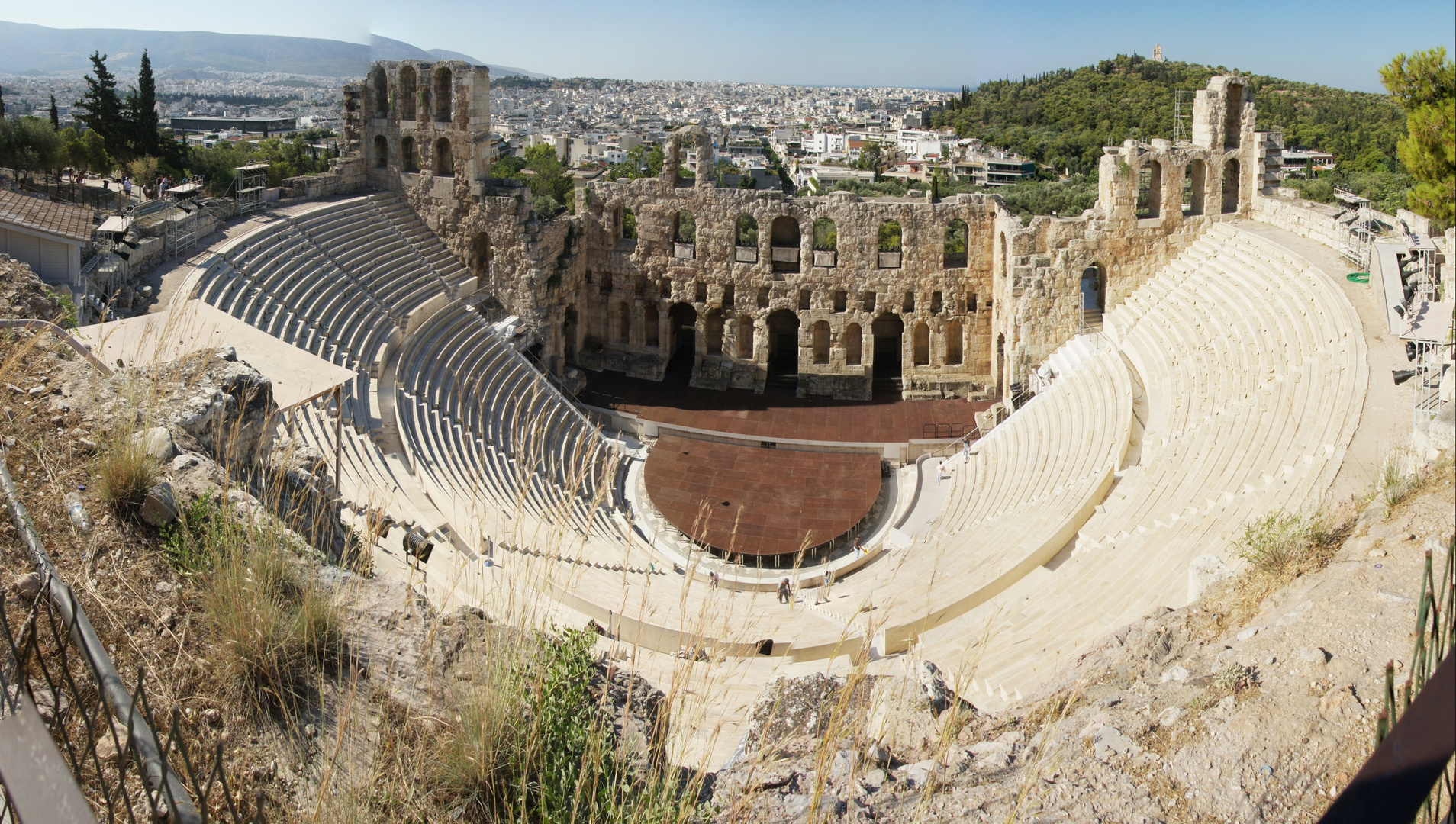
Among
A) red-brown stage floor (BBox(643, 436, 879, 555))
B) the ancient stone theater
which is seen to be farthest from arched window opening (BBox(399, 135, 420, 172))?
red-brown stage floor (BBox(643, 436, 879, 555))

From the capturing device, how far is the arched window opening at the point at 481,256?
2438 cm

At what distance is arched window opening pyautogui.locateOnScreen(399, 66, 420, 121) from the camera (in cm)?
2450

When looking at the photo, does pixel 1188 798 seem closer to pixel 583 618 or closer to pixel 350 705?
pixel 350 705

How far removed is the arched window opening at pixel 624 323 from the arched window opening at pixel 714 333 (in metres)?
2.14

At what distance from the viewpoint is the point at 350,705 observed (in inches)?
153

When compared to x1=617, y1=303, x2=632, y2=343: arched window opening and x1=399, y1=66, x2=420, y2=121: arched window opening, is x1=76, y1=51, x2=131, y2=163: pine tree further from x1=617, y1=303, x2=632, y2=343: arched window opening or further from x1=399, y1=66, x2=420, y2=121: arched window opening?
x1=617, y1=303, x2=632, y2=343: arched window opening

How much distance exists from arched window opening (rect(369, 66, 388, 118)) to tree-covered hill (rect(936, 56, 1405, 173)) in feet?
79.9

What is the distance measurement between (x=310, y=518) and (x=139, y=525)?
90.9 inches

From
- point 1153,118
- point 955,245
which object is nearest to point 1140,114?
point 1153,118

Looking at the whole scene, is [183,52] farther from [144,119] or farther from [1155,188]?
[1155,188]

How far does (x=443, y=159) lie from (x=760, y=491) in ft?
40.9

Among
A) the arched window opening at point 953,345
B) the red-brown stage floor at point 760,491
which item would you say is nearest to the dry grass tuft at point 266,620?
the red-brown stage floor at point 760,491

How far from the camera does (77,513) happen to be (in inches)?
236

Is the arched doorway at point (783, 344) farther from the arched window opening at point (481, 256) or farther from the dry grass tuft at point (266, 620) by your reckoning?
the dry grass tuft at point (266, 620)
